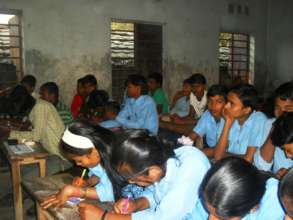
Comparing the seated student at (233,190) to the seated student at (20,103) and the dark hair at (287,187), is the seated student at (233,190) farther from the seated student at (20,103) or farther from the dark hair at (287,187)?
the seated student at (20,103)

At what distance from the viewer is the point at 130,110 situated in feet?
14.1

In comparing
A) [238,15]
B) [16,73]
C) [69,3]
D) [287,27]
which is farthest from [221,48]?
[16,73]

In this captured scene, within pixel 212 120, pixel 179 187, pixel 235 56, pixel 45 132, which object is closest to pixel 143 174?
pixel 179 187

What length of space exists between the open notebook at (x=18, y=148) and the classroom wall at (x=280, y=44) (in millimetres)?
7790

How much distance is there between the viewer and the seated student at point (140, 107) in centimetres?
410

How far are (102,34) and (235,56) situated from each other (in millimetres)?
3808

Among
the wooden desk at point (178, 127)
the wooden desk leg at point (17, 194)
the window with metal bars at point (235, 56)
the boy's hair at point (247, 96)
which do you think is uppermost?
the window with metal bars at point (235, 56)

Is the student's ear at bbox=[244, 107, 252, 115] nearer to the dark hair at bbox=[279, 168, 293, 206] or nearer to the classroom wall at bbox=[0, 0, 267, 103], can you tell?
the dark hair at bbox=[279, 168, 293, 206]

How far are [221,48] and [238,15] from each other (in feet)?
3.04

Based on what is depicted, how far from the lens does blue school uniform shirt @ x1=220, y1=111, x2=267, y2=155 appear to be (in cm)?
276

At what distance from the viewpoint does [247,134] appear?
2846 mm

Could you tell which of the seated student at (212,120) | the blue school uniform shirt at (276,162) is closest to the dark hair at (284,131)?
the blue school uniform shirt at (276,162)

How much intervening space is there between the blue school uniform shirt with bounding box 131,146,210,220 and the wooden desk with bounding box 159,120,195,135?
2412mm

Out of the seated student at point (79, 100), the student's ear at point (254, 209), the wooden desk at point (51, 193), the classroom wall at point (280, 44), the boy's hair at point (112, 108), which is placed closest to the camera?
the student's ear at point (254, 209)
